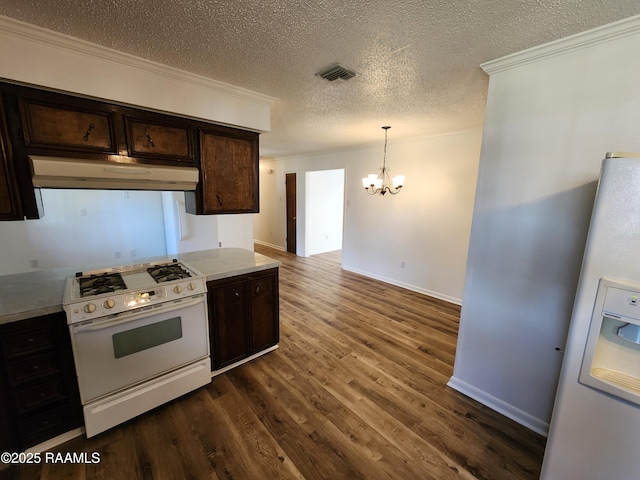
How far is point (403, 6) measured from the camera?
1242 mm

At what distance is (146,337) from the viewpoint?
1848mm

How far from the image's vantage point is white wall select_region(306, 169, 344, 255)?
6594 mm

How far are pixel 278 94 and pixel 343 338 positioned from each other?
258cm

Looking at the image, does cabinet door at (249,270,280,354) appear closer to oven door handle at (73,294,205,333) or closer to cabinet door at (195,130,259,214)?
oven door handle at (73,294,205,333)

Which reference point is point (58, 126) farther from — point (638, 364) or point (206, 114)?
point (638, 364)

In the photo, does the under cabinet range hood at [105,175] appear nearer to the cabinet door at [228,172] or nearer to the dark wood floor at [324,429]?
the cabinet door at [228,172]

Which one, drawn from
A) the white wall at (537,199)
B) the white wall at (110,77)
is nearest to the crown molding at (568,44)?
the white wall at (537,199)

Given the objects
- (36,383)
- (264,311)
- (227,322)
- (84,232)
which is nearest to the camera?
(36,383)

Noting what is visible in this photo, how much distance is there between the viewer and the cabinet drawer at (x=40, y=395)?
5.08 feet

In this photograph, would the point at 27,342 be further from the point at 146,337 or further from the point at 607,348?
the point at 607,348

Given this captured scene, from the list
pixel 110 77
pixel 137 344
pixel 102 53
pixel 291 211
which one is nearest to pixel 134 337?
pixel 137 344

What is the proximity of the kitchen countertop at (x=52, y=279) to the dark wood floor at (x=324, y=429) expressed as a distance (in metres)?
0.92

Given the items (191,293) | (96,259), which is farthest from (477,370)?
(96,259)

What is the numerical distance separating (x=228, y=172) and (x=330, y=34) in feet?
4.79
